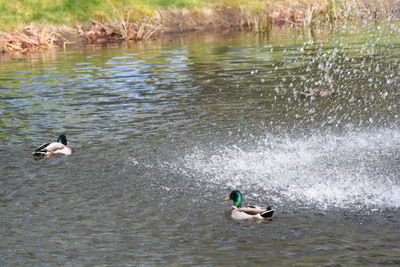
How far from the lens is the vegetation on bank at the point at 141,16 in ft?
184

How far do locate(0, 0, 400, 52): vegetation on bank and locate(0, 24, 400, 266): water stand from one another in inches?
863

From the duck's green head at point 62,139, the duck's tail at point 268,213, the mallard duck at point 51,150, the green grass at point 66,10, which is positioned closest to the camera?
the duck's tail at point 268,213

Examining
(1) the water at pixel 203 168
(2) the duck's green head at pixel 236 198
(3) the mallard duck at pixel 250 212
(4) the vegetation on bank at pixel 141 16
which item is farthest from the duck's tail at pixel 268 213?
(4) the vegetation on bank at pixel 141 16

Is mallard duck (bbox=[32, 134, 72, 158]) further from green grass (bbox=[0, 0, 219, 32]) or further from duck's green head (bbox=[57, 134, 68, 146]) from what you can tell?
green grass (bbox=[0, 0, 219, 32])

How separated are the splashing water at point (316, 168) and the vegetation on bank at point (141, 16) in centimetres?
3447

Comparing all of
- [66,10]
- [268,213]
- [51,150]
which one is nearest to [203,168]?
[268,213]

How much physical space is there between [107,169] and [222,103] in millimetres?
9856

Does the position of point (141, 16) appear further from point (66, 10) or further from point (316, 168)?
point (316, 168)

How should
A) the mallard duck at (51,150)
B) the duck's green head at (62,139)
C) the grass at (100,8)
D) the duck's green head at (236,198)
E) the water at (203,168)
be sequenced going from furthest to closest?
1. the grass at (100,8)
2. the duck's green head at (62,139)
3. the mallard duck at (51,150)
4. the duck's green head at (236,198)
5. the water at (203,168)

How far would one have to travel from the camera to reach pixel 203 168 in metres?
16.8

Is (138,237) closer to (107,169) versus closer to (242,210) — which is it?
(242,210)

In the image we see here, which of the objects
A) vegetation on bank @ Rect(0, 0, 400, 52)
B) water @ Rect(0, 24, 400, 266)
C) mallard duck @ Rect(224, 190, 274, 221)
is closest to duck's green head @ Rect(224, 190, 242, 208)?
mallard duck @ Rect(224, 190, 274, 221)

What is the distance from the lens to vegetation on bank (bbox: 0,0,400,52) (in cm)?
5597

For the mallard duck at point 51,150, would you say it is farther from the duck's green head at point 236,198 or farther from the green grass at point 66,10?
the green grass at point 66,10
